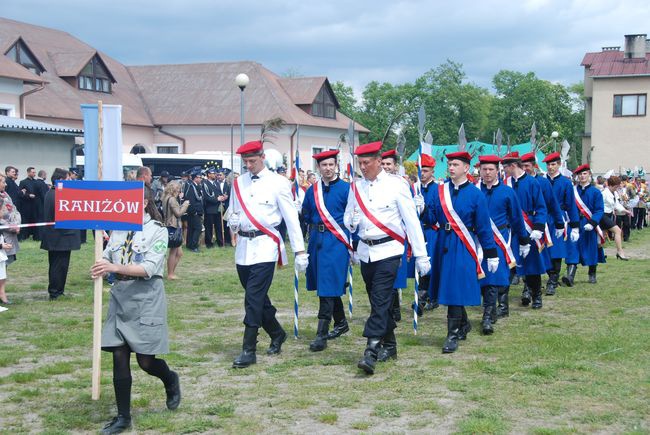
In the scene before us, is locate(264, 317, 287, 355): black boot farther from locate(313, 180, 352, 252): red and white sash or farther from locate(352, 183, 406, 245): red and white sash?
locate(352, 183, 406, 245): red and white sash

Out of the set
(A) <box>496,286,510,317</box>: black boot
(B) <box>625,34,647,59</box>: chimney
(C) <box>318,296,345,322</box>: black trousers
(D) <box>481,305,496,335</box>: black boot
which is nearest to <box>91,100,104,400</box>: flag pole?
(C) <box>318,296,345,322</box>: black trousers

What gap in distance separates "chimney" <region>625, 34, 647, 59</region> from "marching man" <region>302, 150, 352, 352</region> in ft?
155

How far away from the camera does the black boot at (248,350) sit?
802 centimetres

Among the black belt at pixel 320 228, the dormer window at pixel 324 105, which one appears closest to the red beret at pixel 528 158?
the black belt at pixel 320 228

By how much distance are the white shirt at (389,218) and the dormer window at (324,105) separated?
44.4 metres

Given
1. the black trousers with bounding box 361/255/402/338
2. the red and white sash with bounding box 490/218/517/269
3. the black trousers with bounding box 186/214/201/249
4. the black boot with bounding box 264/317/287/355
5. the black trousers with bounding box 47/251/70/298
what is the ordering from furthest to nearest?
1. the black trousers with bounding box 186/214/201/249
2. the black trousers with bounding box 47/251/70/298
3. the red and white sash with bounding box 490/218/517/269
4. the black boot with bounding box 264/317/287/355
5. the black trousers with bounding box 361/255/402/338

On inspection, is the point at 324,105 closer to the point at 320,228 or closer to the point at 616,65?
the point at 616,65

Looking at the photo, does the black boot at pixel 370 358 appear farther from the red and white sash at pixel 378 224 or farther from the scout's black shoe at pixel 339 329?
the scout's black shoe at pixel 339 329

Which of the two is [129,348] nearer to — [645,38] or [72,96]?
[72,96]

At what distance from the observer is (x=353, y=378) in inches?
298

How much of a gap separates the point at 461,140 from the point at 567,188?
11.5 ft

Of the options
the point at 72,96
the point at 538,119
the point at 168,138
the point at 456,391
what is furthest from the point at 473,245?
the point at 538,119

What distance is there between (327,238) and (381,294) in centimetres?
146

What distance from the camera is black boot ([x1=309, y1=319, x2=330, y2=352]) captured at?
880 cm
